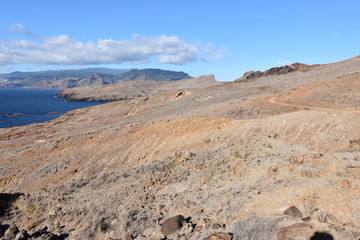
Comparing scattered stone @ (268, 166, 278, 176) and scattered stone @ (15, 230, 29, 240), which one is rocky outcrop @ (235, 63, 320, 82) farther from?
scattered stone @ (15, 230, 29, 240)

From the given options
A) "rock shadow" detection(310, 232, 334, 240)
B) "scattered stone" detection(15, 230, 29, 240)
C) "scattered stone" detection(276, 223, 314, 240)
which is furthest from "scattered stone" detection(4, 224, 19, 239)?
"rock shadow" detection(310, 232, 334, 240)

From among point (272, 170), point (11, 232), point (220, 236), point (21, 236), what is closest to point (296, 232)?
point (220, 236)

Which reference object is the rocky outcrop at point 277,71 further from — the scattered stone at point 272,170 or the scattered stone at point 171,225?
the scattered stone at point 171,225

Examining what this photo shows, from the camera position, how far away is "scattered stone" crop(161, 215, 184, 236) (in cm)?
1054

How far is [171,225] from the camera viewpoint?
10727 millimetres

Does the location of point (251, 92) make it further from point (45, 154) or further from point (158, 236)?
point (158, 236)

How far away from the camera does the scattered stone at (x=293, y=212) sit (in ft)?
30.4

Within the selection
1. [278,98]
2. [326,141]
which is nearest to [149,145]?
[326,141]

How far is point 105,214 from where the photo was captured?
13.6m

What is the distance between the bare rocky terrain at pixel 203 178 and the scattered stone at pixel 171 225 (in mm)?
42

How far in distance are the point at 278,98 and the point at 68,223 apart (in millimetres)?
26831

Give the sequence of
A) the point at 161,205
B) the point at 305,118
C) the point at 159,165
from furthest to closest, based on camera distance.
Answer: the point at 305,118 < the point at 159,165 < the point at 161,205

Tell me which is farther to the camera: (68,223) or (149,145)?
(149,145)

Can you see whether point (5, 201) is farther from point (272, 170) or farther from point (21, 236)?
point (272, 170)
